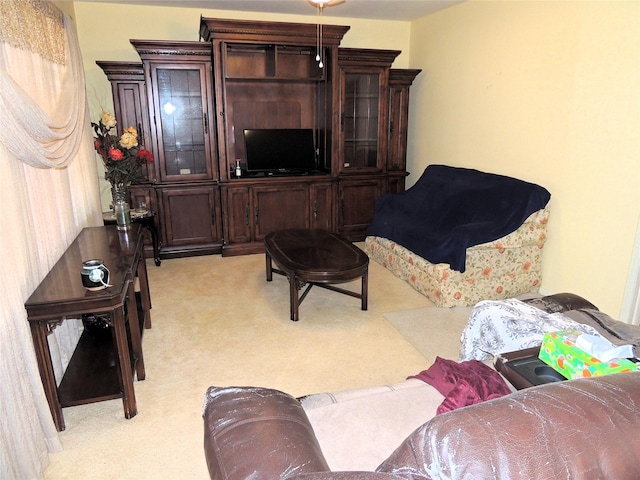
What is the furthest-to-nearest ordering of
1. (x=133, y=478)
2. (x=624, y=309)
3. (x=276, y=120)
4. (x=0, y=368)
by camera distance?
(x=276, y=120), (x=624, y=309), (x=133, y=478), (x=0, y=368)

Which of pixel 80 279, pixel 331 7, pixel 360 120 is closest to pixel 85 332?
pixel 80 279

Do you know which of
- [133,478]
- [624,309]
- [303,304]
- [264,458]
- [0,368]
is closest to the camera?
[264,458]

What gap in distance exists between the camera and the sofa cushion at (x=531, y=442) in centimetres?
76

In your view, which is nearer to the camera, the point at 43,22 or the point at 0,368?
the point at 0,368

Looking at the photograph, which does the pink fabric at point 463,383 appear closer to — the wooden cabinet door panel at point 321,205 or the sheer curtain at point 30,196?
the sheer curtain at point 30,196

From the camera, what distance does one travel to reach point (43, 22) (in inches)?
103

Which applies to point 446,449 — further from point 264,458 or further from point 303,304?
point 303,304

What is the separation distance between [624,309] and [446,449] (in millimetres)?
2949

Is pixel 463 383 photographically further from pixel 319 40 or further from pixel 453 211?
pixel 319 40

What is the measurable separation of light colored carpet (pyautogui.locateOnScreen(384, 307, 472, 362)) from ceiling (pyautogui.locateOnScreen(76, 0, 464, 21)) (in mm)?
3061

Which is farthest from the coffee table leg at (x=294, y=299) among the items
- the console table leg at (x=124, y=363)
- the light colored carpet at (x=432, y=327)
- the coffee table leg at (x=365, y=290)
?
the console table leg at (x=124, y=363)

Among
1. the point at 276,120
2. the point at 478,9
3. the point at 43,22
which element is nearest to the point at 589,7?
the point at 478,9

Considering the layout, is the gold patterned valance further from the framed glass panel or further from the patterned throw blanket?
the patterned throw blanket

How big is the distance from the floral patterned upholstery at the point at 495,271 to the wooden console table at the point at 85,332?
2235 mm
